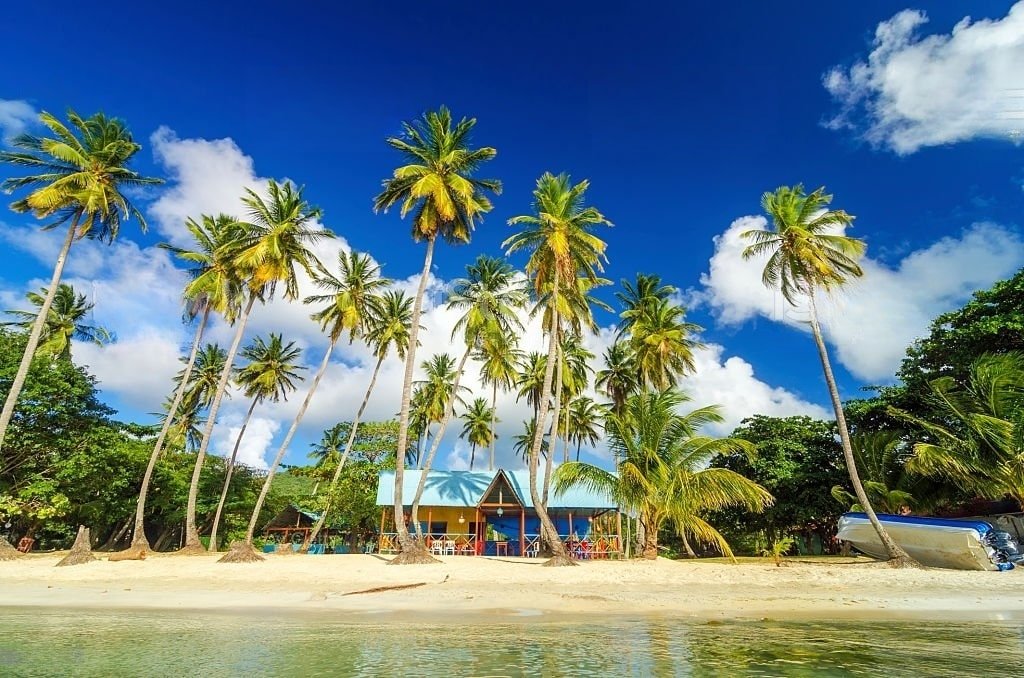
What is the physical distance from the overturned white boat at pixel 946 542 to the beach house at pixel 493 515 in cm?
1108

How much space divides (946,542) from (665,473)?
8.26 meters

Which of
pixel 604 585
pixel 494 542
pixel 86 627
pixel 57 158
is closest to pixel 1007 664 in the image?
pixel 604 585

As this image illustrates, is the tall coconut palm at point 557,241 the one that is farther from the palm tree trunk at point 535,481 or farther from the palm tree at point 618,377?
the palm tree at point 618,377

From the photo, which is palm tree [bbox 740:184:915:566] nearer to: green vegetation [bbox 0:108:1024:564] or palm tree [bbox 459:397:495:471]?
green vegetation [bbox 0:108:1024:564]

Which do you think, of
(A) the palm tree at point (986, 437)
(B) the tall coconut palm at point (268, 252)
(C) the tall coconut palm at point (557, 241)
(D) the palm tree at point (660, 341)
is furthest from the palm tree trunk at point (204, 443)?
(A) the palm tree at point (986, 437)

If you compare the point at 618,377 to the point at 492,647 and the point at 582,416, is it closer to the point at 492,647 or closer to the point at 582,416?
the point at 582,416

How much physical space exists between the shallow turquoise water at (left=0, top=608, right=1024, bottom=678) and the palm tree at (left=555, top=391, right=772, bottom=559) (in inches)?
353

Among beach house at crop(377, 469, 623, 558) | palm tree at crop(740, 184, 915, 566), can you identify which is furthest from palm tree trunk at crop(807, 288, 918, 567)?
beach house at crop(377, 469, 623, 558)

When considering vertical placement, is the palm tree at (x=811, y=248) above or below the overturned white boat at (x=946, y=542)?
above

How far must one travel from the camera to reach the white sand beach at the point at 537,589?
36.6ft

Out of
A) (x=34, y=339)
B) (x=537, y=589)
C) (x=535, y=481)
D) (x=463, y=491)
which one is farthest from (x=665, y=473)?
(x=34, y=339)

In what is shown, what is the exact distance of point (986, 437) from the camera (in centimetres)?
1753

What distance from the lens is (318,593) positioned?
514 inches

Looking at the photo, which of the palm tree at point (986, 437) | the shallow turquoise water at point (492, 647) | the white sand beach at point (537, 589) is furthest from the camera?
the palm tree at point (986, 437)
